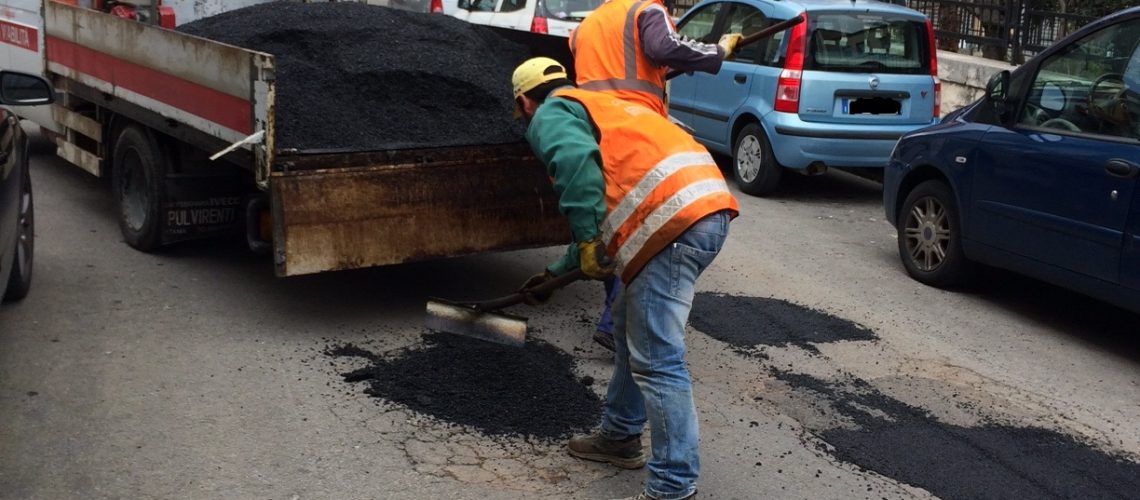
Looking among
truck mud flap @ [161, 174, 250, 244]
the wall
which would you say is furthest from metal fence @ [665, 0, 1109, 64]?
truck mud flap @ [161, 174, 250, 244]

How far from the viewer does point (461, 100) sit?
6.83 metres

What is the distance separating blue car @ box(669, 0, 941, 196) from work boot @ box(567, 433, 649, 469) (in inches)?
218

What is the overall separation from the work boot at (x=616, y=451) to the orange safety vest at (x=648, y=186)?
2.46 feet

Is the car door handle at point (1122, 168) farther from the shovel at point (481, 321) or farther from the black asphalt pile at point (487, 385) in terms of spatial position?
the shovel at point (481, 321)

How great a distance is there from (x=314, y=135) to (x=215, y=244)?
201 cm

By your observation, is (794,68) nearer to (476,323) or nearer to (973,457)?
(476,323)

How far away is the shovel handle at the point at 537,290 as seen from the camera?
16.9 ft

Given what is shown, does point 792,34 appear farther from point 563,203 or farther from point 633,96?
point 563,203

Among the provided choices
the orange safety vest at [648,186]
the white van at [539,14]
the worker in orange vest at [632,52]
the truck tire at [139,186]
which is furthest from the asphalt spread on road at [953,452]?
the white van at [539,14]

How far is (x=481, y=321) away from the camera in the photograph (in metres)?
5.72

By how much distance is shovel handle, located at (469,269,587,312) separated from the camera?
16.9 ft

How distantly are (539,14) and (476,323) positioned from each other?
26.1ft

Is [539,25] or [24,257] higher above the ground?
[539,25]

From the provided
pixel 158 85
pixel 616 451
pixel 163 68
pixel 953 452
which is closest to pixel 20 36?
pixel 158 85
